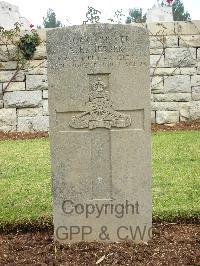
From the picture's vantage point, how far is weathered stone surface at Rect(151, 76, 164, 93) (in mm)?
9773

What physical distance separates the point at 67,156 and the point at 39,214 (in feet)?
2.97

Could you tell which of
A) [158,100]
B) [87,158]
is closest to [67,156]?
[87,158]

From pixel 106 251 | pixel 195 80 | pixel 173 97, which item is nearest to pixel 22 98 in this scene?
pixel 173 97

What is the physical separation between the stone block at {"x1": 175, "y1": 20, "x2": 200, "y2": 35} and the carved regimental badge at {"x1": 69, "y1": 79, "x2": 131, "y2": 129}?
6511mm

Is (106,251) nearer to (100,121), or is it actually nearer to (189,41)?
(100,121)

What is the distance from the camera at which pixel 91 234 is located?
12.4 feet

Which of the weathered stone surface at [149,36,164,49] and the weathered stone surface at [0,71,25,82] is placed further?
the weathered stone surface at [149,36,164,49]

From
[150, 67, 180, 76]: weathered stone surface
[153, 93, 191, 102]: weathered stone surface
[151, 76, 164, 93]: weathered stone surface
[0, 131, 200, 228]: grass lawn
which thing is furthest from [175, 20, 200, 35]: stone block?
[0, 131, 200, 228]: grass lawn

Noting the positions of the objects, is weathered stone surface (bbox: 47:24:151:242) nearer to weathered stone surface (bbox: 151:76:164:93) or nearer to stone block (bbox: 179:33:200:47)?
weathered stone surface (bbox: 151:76:164:93)

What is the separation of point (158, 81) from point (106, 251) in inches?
256

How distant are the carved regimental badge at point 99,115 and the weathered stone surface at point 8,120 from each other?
6281mm

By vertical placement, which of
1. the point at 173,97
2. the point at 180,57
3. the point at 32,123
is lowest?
the point at 32,123

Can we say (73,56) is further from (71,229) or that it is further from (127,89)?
(71,229)

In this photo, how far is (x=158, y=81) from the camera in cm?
977
